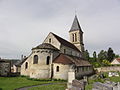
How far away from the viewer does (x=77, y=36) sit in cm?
4928

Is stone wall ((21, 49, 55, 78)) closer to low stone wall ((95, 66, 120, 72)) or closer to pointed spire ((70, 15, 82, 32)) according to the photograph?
pointed spire ((70, 15, 82, 32))

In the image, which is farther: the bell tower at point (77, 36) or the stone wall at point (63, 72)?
the bell tower at point (77, 36)

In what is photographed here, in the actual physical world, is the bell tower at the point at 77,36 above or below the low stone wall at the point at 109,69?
above

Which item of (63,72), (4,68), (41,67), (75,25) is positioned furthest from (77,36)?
(4,68)

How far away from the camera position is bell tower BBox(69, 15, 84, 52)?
161ft

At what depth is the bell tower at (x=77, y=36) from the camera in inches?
1938

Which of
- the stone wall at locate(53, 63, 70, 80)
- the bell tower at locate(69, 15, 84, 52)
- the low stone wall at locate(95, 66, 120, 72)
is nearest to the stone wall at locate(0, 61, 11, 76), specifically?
the stone wall at locate(53, 63, 70, 80)

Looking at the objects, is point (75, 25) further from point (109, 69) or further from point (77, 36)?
point (109, 69)

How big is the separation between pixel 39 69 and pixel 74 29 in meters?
25.2

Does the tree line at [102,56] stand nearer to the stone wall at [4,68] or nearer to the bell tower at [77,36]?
the bell tower at [77,36]

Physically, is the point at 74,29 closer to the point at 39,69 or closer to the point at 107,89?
the point at 39,69

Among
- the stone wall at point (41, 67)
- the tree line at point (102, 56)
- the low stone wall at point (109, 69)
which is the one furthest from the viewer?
the tree line at point (102, 56)

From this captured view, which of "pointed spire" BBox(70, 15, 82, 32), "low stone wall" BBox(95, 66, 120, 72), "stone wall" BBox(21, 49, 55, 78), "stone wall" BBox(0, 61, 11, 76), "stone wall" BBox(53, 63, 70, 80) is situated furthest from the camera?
"pointed spire" BBox(70, 15, 82, 32)

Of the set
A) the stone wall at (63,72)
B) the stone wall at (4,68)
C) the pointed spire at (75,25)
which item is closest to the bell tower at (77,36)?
the pointed spire at (75,25)
